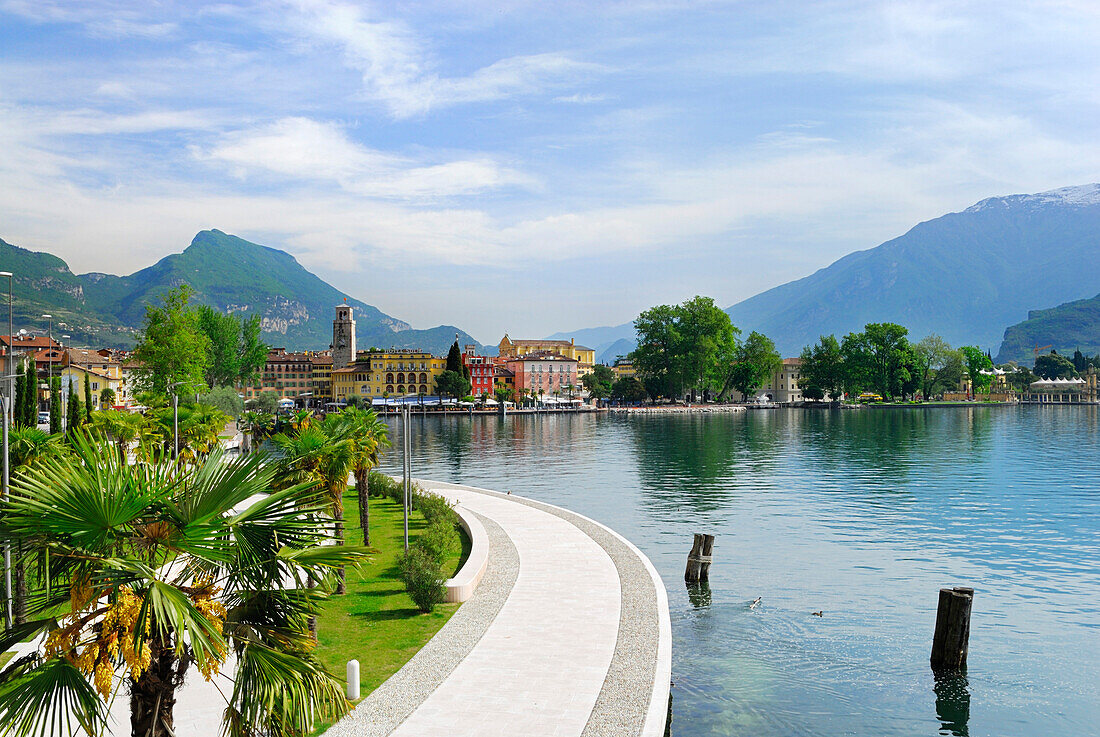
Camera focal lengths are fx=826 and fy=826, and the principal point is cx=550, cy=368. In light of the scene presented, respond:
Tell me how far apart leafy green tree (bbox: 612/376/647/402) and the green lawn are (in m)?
133

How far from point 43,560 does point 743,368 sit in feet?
473

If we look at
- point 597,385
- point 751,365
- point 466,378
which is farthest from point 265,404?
point 597,385

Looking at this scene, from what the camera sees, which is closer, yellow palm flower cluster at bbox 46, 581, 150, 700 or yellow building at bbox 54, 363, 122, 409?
yellow palm flower cluster at bbox 46, 581, 150, 700

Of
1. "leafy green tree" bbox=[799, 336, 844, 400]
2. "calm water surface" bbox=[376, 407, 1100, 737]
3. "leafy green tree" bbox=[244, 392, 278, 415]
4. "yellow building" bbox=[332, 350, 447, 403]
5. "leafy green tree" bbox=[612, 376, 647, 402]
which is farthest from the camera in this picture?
"leafy green tree" bbox=[612, 376, 647, 402]

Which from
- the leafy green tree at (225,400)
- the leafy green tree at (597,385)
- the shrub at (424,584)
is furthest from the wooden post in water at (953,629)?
the leafy green tree at (597,385)

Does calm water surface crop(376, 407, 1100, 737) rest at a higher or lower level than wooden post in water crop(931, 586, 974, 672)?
lower

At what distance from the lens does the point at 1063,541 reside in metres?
27.4

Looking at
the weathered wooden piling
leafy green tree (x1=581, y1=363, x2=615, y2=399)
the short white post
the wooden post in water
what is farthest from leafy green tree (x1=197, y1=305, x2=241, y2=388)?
leafy green tree (x1=581, y1=363, x2=615, y2=399)

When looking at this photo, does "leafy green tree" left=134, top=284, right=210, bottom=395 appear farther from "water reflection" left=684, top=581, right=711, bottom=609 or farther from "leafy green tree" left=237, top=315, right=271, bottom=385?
"water reflection" left=684, top=581, right=711, bottom=609

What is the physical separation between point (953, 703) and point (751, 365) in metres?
135

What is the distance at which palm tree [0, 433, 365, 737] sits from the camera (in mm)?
6355

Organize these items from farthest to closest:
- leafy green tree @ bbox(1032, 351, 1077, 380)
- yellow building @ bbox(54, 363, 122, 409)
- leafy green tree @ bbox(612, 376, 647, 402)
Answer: leafy green tree @ bbox(1032, 351, 1077, 380) → leafy green tree @ bbox(612, 376, 647, 402) → yellow building @ bbox(54, 363, 122, 409)

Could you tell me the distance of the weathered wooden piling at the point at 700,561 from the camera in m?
21.7

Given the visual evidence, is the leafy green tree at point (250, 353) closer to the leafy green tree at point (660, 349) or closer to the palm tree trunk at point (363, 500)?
the leafy green tree at point (660, 349)
